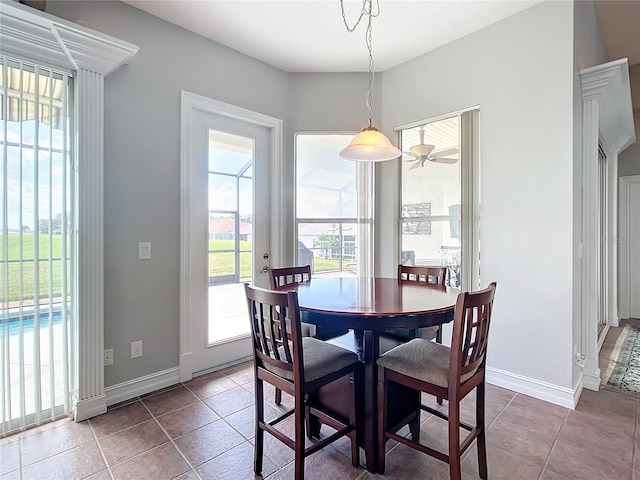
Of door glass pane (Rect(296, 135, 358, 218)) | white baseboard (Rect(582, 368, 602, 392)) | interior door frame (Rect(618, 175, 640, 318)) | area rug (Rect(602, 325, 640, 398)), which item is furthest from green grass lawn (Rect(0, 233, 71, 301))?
interior door frame (Rect(618, 175, 640, 318))

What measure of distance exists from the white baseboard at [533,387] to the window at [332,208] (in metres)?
1.44

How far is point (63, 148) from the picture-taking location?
2.09 m

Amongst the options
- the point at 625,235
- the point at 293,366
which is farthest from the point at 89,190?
the point at 625,235

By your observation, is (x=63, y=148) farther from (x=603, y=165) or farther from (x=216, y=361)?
(x=603, y=165)

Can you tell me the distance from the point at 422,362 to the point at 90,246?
83.0 inches

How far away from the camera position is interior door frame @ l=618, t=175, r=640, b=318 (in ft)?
14.6

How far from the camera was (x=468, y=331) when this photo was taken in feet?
4.56

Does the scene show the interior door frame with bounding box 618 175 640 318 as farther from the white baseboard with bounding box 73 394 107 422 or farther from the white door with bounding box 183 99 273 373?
the white baseboard with bounding box 73 394 107 422

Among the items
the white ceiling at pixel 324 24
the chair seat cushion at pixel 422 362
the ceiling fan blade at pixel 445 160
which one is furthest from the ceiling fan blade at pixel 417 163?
the chair seat cushion at pixel 422 362

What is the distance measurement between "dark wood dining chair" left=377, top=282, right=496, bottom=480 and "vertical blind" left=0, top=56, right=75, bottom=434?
2.00m

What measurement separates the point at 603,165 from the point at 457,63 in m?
2.34

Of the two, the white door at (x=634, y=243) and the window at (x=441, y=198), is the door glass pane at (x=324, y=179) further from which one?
the white door at (x=634, y=243)

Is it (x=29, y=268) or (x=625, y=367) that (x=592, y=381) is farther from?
(x=29, y=268)

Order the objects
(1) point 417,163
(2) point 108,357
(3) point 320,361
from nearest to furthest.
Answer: (3) point 320,361 < (2) point 108,357 < (1) point 417,163
